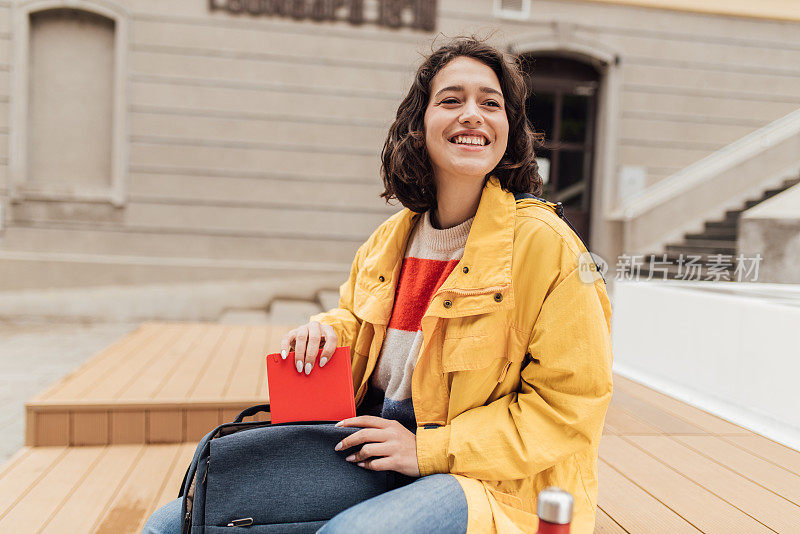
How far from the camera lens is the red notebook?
1388 millimetres

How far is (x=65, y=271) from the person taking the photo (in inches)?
265

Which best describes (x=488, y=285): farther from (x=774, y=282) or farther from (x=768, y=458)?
(x=774, y=282)

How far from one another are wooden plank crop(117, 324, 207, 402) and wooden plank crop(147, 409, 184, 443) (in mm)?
108

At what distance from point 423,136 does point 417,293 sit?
1.34ft

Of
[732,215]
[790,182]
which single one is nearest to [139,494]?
[790,182]

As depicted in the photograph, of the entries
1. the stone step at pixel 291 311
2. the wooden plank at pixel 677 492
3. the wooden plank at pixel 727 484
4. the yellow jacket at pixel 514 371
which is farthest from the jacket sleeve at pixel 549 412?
the stone step at pixel 291 311

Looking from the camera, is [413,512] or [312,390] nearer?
[413,512]

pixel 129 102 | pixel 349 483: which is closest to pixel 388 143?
pixel 349 483

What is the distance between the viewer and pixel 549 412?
1200 millimetres

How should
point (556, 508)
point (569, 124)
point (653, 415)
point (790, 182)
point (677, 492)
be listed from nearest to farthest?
point (556, 508) < point (677, 492) < point (653, 415) < point (790, 182) < point (569, 124)

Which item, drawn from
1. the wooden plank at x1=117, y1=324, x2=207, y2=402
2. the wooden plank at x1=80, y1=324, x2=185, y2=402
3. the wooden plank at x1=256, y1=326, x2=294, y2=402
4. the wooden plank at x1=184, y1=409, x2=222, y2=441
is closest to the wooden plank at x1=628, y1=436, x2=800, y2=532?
the wooden plank at x1=256, y1=326, x2=294, y2=402

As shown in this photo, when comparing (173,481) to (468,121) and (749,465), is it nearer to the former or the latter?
(468,121)

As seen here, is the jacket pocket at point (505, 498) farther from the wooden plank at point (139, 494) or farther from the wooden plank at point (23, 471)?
the wooden plank at point (23, 471)

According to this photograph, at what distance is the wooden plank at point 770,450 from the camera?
2.29 metres
